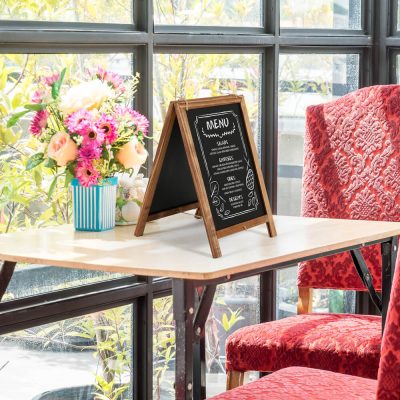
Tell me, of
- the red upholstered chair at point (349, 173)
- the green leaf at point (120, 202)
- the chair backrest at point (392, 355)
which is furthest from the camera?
the red upholstered chair at point (349, 173)

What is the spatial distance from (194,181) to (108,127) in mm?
310

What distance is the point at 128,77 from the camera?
3127 mm

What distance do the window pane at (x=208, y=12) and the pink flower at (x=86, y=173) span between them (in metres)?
0.80

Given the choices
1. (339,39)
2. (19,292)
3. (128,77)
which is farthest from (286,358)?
(339,39)

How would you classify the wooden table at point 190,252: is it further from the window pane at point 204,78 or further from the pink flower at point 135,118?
the window pane at point 204,78

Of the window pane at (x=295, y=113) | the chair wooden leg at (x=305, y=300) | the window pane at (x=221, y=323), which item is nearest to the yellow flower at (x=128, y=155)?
the chair wooden leg at (x=305, y=300)

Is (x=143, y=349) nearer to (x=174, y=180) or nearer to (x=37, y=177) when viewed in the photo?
(x=37, y=177)

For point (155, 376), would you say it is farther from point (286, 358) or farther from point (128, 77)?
point (128, 77)

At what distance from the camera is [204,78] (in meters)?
3.39

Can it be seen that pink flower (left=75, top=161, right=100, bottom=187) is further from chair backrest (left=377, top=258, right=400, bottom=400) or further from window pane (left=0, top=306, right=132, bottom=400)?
chair backrest (left=377, top=258, right=400, bottom=400)

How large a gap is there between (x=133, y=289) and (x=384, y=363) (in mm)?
1479

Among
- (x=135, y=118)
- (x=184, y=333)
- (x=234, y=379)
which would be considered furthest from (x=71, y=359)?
(x=184, y=333)

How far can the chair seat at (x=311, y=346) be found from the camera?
9.05ft

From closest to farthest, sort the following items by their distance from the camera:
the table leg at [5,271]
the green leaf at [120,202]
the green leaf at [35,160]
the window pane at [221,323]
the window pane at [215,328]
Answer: the table leg at [5,271] < the green leaf at [35,160] < the green leaf at [120,202] < the window pane at [215,328] < the window pane at [221,323]
